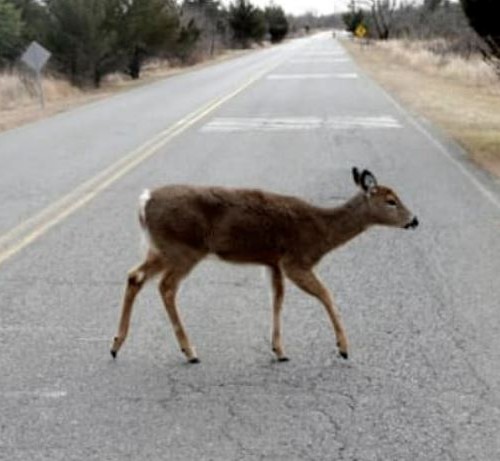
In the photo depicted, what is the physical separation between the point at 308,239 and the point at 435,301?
162 centimetres

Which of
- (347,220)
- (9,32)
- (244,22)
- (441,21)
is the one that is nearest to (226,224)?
(347,220)

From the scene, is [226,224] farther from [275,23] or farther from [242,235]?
[275,23]

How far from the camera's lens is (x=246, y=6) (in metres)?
109

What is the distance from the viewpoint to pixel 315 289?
5.87 m

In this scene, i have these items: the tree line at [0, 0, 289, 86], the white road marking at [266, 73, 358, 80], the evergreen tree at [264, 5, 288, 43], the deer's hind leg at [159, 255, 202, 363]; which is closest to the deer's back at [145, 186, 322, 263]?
the deer's hind leg at [159, 255, 202, 363]

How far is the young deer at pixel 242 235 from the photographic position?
18.8ft

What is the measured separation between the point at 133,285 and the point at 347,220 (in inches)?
56.0

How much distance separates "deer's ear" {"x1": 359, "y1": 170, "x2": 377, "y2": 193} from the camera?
20.1 ft

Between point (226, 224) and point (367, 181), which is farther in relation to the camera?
point (367, 181)

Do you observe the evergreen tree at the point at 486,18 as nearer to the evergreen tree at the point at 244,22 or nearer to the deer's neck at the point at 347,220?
the deer's neck at the point at 347,220

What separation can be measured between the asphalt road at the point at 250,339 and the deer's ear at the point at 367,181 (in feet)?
3.20

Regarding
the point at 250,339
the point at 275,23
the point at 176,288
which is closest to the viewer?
the point at 176,288

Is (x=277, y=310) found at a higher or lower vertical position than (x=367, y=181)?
lower

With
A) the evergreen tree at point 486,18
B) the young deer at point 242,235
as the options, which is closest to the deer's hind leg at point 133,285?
the young deer at point 242,235
